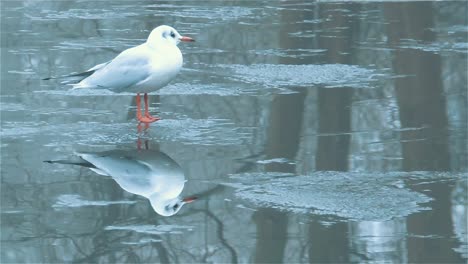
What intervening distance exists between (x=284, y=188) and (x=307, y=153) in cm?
87

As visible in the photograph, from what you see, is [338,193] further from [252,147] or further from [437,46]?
[437,46]

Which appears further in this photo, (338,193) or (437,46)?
(437,46)

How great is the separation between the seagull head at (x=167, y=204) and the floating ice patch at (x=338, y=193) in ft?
1.20

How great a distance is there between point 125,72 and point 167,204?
229 cm

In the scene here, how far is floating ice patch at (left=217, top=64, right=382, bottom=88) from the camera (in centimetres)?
1010

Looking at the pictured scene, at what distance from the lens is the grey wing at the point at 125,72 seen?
8.66 meters

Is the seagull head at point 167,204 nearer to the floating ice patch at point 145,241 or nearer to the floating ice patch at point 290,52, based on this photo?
the floating ice patch at point 145,241

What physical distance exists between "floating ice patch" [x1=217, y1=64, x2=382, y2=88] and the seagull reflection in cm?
263

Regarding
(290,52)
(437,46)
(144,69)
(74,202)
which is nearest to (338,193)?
(74,202)

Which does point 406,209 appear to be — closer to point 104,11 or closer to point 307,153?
point 307,153

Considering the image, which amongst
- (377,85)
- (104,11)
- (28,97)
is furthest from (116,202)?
(104,11)

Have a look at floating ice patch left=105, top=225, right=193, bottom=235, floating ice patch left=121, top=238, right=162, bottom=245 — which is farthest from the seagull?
floating ice patch left=121, top=238, right=162, bottom=245

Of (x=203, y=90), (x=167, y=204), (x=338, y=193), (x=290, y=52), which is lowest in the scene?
(x=167, y=204)

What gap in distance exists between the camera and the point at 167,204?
6621mm
